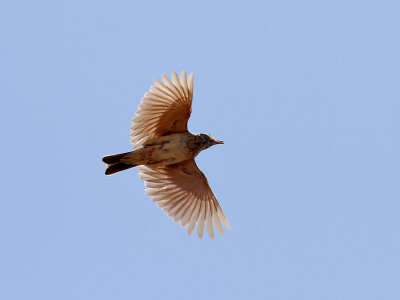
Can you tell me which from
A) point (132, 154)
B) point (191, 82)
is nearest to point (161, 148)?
point (132, 154)

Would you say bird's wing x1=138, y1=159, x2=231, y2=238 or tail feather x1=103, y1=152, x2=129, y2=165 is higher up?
tail feather x1=103, y1=152, x2=129, y2=165

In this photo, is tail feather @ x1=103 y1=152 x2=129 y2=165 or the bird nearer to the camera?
the bird

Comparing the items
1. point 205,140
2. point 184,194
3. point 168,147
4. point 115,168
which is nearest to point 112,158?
point 115,168

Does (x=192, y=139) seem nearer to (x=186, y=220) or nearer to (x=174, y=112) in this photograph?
(x=174, y=112)

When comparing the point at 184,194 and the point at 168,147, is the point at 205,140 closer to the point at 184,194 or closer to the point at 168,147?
the point at 168,147

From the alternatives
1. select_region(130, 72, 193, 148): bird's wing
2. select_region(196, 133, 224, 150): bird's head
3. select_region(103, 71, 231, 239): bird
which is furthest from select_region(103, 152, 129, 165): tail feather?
select_region(196, 133, 224, 150): bird's head

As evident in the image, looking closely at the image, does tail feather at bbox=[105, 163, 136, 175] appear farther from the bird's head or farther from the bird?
the bird's head

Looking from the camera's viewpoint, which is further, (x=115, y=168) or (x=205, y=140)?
(x=205, y=140)

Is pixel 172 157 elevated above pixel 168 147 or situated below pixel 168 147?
below

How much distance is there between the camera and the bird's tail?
1240cm

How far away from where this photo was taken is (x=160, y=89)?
12.1 metres

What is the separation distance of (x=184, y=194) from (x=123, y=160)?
1.64 m

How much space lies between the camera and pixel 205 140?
498 inches

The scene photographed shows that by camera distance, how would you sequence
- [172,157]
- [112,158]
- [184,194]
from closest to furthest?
[112,158] < [172,157] < [184,194]
